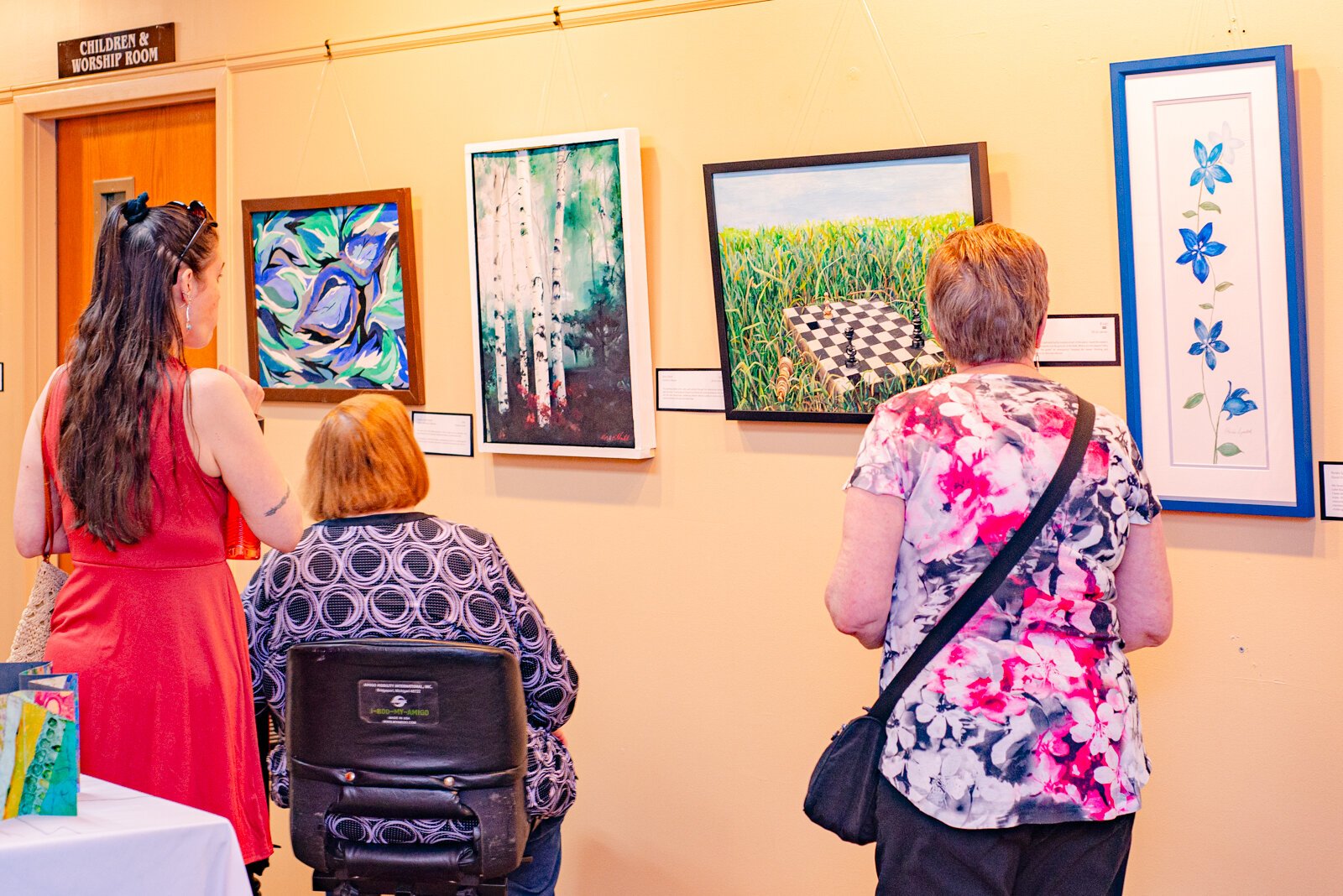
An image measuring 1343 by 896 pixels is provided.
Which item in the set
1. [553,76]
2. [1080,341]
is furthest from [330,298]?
[1080,341]

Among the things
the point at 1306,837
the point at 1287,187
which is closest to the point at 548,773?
the point at 1306,837

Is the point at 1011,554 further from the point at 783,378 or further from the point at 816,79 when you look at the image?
the point at 816,79

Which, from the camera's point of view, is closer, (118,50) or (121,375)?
(121,375)

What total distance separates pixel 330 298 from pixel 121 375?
1393 mm

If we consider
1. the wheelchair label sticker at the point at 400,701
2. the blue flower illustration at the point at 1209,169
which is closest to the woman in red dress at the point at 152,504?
the wheelchair label sticker at the point at 400,701

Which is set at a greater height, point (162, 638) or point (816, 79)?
point (816, 79)

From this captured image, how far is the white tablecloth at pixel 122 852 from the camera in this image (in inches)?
58.5

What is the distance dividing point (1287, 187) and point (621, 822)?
83.4 inches

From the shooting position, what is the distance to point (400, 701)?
2010mm

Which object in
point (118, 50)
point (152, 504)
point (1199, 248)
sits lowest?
point (152, 504)

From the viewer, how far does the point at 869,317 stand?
266 centimetres

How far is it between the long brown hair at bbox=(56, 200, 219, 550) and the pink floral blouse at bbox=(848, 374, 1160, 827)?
1.20 meters

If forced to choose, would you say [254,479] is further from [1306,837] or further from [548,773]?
[1306,837]

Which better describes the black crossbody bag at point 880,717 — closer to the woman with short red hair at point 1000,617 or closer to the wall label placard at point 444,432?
the woman with short red hair at point 1000,617
